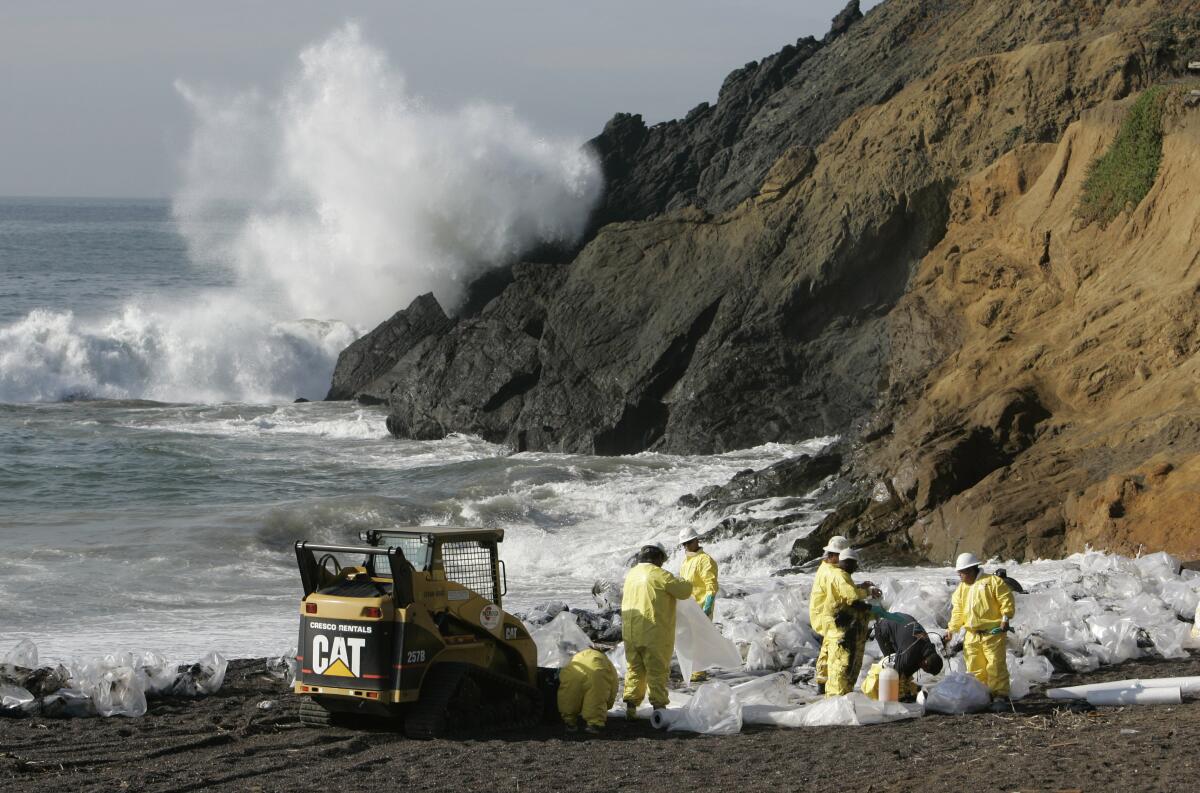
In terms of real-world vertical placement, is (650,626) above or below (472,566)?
below

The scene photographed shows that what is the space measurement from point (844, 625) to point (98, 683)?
205 inches

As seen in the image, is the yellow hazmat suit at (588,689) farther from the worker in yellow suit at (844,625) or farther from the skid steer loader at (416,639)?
the worker in yellow suit at (844,625)

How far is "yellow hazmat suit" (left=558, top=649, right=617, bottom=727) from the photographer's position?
9.98m

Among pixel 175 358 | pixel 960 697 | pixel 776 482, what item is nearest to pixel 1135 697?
pixel 960 697

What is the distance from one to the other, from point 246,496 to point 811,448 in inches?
383

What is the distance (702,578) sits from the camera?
483 inches

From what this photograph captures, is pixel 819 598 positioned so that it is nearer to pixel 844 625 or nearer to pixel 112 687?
pixel 844 625

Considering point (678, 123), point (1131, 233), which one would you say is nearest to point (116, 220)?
point (678, 123)

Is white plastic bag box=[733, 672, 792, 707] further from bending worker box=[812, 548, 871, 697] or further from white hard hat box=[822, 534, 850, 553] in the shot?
white hard hat box=[822, 534, 850, 553]

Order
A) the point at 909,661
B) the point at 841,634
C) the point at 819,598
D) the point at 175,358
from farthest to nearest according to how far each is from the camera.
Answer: the point at 175,358 → the point at 819,598 → the point at 909,661 → the point at 841,634

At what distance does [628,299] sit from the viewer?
101 feet

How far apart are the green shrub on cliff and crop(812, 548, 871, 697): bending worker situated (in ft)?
47.8

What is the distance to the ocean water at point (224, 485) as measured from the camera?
17.4 metres

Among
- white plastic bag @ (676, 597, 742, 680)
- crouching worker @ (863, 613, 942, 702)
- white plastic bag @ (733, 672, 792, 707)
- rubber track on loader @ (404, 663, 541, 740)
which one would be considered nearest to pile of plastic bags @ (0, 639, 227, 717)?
rubber track on loader @ (404, 663, 541, 740)
